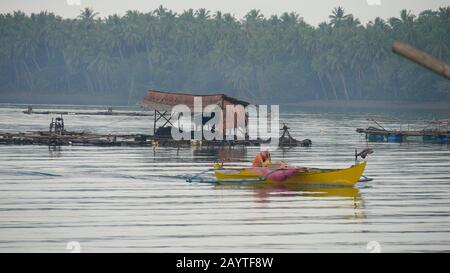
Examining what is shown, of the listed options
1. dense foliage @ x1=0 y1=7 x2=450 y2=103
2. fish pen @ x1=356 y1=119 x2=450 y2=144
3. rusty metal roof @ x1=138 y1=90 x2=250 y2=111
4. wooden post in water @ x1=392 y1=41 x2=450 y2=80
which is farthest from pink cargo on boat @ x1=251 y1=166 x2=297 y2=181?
dense foliage @ x1=0 y1=7 x2=450 y2=103

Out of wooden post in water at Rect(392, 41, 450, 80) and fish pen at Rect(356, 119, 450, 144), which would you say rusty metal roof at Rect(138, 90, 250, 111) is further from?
wooden post in water at Rect(392, 41, 450, 80)

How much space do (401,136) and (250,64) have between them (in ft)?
359

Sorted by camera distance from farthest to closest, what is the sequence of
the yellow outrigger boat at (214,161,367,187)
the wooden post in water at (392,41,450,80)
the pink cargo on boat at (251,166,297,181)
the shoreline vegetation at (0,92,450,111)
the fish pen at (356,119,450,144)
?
the shoreline vegetation at (0,92,450,111), the fish pen at (356,119,450,144), the yellow outrigger boat at (214,161,367,187), the pink cargo on boat at (251,166,297,181), the wooden post in water at (392,41,450,80)

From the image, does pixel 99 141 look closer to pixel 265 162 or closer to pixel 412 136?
pixel 412 136

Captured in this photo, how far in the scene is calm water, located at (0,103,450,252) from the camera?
31.5 metres

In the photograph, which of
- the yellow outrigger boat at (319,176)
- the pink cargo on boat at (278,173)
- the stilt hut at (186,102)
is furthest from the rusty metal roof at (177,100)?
the pink cargo on boat at (278,173)

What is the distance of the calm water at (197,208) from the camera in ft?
103

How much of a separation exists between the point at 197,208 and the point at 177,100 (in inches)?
1284

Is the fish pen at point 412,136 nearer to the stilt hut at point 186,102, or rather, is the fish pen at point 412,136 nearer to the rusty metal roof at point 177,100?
the stilt hut at point 186,102

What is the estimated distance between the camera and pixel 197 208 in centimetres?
3906

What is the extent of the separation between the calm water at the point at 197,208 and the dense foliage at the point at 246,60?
116 m

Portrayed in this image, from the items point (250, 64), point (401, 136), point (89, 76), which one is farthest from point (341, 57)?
point (401, 136)

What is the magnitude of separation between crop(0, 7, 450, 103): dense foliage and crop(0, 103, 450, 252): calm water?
380ft

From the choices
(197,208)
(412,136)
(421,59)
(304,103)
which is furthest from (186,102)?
(304,103)
